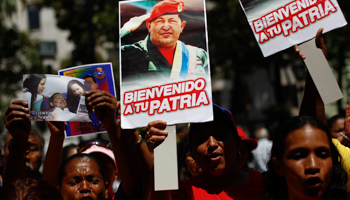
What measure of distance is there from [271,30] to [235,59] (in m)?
15.0

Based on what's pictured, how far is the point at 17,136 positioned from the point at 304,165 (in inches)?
65.0

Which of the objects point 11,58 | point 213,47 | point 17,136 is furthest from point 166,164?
point 11,58

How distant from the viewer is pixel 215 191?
2.81m

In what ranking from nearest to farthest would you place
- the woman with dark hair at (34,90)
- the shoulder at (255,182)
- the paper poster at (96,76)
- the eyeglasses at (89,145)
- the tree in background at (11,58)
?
the shoulder at (255,182) < the woman with dark hair at (34,90) < the paper poster at (96,76) < the eyeglasses at (89,145) < the tree in background at (11,58)

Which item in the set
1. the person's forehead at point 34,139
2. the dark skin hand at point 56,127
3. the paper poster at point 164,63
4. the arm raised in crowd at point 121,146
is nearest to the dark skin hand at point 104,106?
the arm raised in crowd at point 121,146

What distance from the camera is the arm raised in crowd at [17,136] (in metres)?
2.90

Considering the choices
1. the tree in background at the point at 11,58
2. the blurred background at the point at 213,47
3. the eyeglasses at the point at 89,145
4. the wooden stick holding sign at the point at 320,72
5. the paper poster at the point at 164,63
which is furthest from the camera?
the tree in background at the point at 11,58

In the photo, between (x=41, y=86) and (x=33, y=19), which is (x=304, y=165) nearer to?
(x=41, y=86)

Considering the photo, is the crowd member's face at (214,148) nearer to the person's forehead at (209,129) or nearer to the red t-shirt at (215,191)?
the person's forehead at (209,129)

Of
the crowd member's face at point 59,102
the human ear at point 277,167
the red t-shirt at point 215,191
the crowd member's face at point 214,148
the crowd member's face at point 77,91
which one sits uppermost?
the crowd member's face at point 77,91

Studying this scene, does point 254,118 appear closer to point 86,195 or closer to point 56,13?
point 56,13

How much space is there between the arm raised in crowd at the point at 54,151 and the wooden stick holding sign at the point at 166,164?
1173 millimetres

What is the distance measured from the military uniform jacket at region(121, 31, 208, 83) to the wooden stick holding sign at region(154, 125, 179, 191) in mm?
296

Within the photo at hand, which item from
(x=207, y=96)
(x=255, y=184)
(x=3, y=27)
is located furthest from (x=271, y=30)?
(x=3, y=27)
